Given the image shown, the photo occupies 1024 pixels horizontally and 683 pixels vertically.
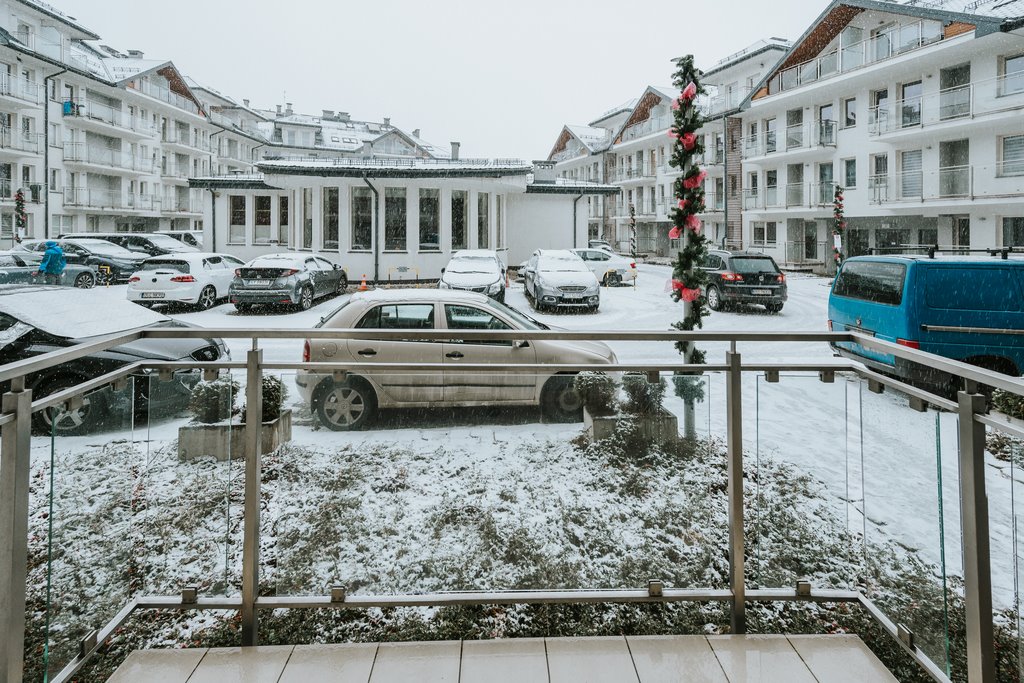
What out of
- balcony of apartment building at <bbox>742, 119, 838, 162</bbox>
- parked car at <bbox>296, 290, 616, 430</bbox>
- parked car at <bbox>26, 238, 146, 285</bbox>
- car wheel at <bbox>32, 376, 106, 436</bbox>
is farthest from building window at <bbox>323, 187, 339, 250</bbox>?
car wheel at <bbox>32, 376, 106, 436</bbox>

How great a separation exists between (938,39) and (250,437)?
25839 mm

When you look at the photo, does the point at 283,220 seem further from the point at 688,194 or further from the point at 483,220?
the point at 688,194

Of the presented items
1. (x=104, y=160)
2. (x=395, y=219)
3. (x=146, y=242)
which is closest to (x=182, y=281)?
(x=395, y=219)

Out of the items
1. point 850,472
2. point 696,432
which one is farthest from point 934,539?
point 696,432

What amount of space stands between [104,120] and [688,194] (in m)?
39.4

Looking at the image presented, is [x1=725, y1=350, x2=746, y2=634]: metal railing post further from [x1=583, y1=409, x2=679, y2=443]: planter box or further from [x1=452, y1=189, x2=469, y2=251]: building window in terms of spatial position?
[x1=452, y1=189, x2=469, y2=251]: building window

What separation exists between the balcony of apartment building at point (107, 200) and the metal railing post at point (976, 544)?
1650 inches

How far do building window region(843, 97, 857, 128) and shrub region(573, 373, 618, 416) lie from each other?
27.7 m

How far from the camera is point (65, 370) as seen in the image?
4.06 metres

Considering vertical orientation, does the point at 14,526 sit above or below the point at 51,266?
below

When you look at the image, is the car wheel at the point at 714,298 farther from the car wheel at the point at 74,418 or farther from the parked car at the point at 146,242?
the parked car at the point at 146,242

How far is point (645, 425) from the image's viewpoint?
282 cm

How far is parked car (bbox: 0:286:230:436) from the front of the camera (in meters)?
2.58

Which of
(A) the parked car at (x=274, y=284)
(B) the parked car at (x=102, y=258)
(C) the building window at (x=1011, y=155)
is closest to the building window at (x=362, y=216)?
(A) the parked car at (x=274, y=284)
